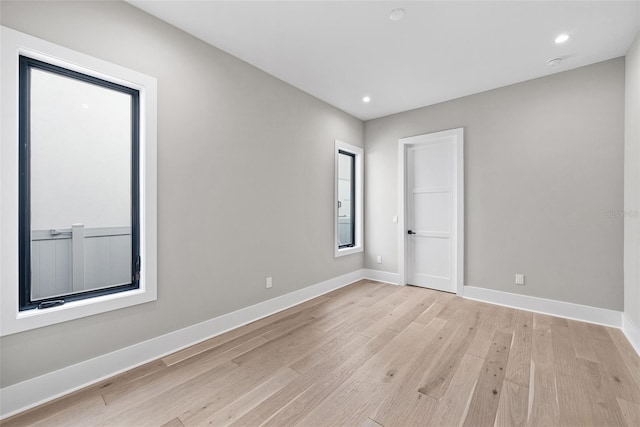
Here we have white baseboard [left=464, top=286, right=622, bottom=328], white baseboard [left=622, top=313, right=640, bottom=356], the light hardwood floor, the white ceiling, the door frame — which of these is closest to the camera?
the light hardwood floor

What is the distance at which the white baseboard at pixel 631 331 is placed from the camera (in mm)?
2348

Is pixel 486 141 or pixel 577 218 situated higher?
pixel 486 141

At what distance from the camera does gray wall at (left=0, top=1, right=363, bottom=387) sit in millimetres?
1834

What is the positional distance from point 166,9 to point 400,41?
205 cm

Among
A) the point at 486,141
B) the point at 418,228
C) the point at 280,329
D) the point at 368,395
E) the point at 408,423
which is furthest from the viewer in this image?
the point at 418,228

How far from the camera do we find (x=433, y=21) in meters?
2.26

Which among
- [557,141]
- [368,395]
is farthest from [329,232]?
[557,141]

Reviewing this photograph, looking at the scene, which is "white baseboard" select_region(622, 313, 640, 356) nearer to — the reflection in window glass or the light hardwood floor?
the light hardwood floor

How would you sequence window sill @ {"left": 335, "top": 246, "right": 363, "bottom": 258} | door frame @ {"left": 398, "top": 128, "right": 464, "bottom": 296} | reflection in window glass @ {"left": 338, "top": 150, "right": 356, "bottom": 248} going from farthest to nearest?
reflection in window glass @ {"left": 338, "top": 150, "right": 356, "bottom": 248} < window sill @ {"left": 335, "top": 246, "right": 363, "bottom": 258} < door frame @ {"left": 398, "top": 128, "right": 464, "bottom": 296}

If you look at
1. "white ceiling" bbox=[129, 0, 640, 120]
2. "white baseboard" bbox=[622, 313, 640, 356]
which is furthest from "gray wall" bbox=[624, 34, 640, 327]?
"white ceiling" bbox=[129, 0, 640, 120]

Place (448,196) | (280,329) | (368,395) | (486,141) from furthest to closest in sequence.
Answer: (448,196), (486,141), (280,329), (368,395)

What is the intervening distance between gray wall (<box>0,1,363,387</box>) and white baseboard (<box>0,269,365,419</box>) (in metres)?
0.05

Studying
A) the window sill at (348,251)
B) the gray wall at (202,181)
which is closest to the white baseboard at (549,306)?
the window sill at (348,251)

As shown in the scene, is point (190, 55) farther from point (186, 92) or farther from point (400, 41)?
point (400, 41)
